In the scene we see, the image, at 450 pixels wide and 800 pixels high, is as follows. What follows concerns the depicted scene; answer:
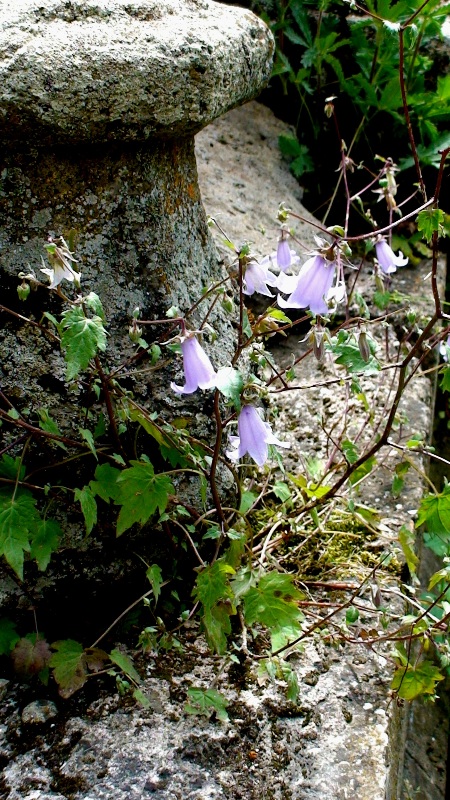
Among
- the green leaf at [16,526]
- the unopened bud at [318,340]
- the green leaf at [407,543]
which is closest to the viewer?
the green leaf at [16,526]

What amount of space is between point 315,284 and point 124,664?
0.76 m

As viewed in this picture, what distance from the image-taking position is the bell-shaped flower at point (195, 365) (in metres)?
1.19

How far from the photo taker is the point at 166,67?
1.29 meters

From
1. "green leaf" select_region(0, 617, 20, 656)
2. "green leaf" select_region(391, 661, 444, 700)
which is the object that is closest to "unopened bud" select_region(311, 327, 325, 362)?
"green leaf" select_region(391, 661, 444, 700)

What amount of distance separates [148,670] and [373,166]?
2268 millimetres

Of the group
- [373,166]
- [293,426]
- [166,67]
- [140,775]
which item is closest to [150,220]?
[166,67]

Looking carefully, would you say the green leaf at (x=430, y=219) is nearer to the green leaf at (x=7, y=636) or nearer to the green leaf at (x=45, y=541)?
the green leaf at (x=45, y=541)

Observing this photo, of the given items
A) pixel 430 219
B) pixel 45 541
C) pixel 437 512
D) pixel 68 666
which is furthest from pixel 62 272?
pixel 437 512

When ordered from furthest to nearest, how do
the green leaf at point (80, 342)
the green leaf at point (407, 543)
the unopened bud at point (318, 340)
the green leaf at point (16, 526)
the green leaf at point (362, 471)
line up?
the green leaf at point (362, 471), the green leaf at point (407, 543), the unopened bud at point (318, 340), the green leaf at point (16, 526), the green leaf at point (80, 342)

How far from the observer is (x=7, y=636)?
1.45 metres

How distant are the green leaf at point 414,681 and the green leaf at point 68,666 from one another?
22.4 inches

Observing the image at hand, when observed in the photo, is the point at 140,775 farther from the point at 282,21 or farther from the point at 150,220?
the point at 282,21

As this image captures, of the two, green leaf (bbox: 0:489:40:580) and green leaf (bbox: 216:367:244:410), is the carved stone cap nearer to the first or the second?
green leaf (bbox: 216:367:244:410)

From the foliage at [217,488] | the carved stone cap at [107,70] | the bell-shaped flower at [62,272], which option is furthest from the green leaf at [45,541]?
the carved stone cap at [107,70]
